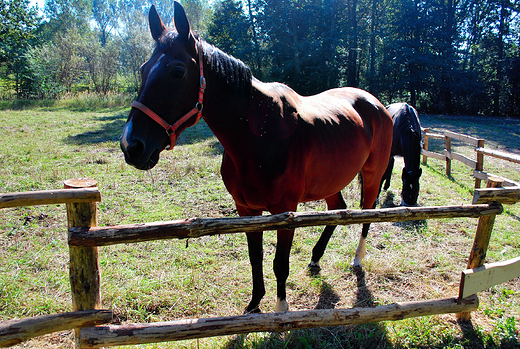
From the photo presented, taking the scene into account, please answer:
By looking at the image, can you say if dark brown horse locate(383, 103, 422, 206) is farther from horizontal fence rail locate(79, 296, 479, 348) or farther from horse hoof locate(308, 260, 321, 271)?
horizontal fence rail locate(79, 296, 479, 348)

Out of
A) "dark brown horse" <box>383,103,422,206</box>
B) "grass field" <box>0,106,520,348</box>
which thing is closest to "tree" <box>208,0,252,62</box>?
"dark brown horse" <box>383,103,422,206</box>

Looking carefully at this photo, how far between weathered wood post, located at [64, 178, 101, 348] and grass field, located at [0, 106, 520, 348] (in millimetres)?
703

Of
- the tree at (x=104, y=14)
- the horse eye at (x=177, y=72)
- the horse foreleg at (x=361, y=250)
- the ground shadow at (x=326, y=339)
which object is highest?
the tree at (x=104, y=14)

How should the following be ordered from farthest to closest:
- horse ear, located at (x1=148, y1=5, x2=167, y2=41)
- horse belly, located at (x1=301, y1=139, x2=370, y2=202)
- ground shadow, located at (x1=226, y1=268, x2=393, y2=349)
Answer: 1. horse belly, located at (x1=301, y1=139, x2=370, y2=202)
2. ground shadow, located at (x1=226, y1=268, x2=393, y2=349)
3. horse ear, located at (x1=148, y1=5, x2=167, y2=41)

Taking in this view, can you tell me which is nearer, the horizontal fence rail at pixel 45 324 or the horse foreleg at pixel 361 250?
the horizontal fence rail at pixel 45 324

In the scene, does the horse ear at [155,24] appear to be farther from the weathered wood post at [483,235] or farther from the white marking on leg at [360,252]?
the white marking on leg at [360,252]

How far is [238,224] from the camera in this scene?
6.41 feet

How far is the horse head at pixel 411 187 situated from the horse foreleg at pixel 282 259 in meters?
3.30

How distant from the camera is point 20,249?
144 inches

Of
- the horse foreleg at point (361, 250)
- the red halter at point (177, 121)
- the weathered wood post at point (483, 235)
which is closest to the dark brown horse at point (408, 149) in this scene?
the horse foreleg at point (361, 250)

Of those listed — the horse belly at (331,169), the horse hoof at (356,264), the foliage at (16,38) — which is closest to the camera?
the horse belly at (331,169)

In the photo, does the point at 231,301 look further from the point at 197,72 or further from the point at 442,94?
the point at 442,94

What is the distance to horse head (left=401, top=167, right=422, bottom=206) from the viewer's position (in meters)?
4.98

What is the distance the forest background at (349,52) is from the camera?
19.2 meters
